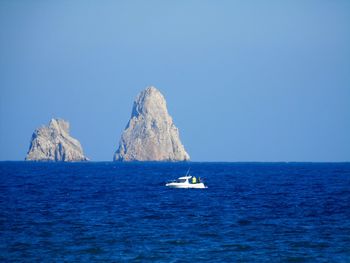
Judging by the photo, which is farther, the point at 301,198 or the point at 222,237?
the point at 301,198

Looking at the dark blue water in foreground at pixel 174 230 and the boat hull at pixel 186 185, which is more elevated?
the boat hull at pixel 186 185

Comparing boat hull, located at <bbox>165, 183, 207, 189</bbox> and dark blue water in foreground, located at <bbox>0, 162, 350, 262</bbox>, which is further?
boat hull, located at <bbox>165, 183, 207, 189</bbox>

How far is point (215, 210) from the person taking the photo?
2323 inches

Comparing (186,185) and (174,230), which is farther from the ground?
(186,185)

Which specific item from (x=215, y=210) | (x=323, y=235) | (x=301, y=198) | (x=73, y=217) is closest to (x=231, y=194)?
(x=301, y=198)

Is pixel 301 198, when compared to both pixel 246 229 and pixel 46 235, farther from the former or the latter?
pixel 46 235

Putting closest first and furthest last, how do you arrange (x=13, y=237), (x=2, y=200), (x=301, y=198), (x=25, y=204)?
(x=13, y=237), (x=25, y=204), (x=2, y=200), (x=301, y=198)

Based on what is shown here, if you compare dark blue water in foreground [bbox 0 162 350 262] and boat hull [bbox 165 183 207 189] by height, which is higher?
boat hull [bbox 165 183 207 189]

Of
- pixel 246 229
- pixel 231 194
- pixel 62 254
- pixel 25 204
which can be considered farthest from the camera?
pixel 231 194

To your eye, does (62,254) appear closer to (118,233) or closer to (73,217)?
(118,233)

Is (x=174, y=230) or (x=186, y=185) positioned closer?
(x=174, y=230)

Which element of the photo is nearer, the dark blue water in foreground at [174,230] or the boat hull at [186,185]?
the dark blue water in foreground at [174,230]

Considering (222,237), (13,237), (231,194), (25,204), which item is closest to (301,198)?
(231,194)

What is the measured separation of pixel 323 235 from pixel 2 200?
3644 cm
